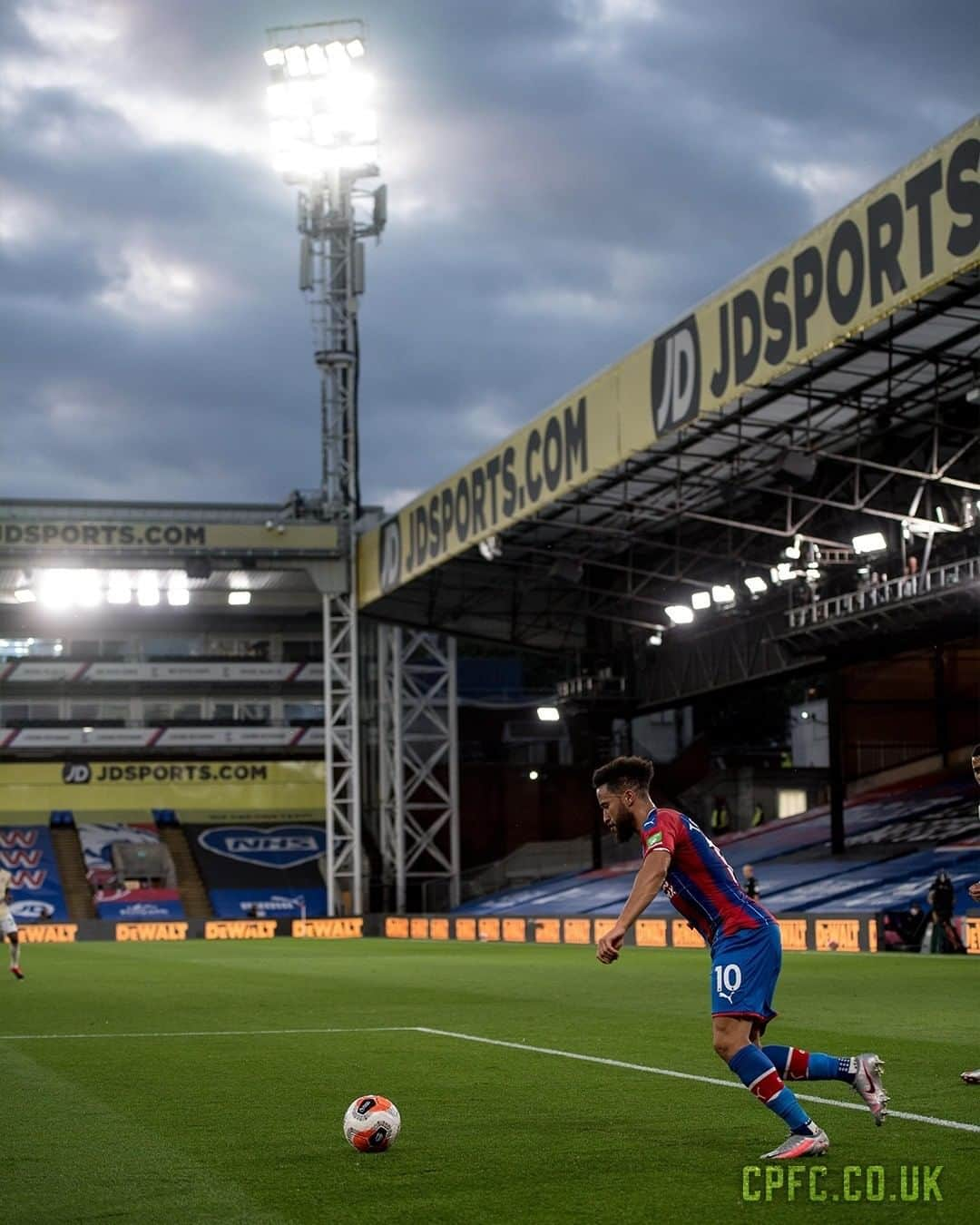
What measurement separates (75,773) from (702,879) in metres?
58.6

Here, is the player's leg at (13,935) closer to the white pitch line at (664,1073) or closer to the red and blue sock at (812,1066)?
the white pitch line at (664,1073)

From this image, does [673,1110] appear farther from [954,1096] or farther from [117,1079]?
[117,1079]

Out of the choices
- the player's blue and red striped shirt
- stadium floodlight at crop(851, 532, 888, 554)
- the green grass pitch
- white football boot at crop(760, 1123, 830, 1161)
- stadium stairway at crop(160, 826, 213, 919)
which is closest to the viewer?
the green grass pitch

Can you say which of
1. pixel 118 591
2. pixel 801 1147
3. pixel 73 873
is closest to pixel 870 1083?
pixel 801 1147

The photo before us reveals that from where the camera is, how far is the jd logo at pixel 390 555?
48.8 metres

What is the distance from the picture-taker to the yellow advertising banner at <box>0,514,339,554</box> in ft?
178

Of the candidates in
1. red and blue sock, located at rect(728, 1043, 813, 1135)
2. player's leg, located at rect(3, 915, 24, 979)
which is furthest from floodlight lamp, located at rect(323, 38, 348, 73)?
red and blue sock, located at rect(728, 1043, 813, 1135)

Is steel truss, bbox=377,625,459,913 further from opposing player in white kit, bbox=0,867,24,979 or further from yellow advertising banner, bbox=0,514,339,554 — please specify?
opposing player in white kit, bbox=0,867,24,979

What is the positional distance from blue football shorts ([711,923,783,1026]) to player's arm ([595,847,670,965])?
44 centimetres

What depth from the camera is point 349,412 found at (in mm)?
55781

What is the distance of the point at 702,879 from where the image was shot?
787 centimetres

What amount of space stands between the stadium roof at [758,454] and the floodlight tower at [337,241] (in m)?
2.47

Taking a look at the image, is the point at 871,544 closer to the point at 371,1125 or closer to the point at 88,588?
the point at 371,1125

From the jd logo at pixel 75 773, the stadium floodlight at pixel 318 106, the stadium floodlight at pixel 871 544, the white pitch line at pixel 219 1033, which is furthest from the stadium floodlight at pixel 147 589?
the white pitch line at pixel 219 1033
